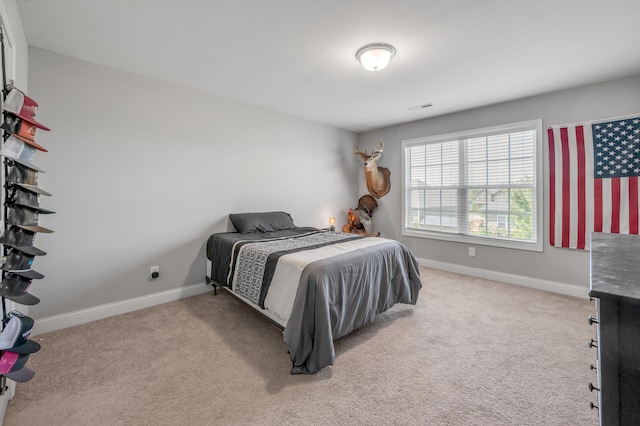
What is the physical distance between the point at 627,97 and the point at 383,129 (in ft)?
9.89

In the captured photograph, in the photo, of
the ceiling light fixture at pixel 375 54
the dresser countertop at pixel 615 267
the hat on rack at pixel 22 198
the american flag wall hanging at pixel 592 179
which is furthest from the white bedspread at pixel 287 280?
the american flag wall hanging at pixel 592 179

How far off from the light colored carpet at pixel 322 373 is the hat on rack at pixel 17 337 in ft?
2.41

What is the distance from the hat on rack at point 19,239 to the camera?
1.13 metres

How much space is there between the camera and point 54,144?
8.00 ft

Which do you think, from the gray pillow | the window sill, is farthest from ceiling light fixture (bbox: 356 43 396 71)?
the window sill

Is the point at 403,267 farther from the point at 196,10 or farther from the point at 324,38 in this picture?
the point at 196,10

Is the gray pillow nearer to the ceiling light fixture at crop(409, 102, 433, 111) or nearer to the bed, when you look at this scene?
the bed

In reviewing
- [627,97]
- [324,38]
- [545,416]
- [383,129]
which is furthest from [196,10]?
[627,97]

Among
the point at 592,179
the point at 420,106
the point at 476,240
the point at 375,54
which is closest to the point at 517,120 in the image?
the point at 592,179

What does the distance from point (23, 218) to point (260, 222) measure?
2462 mm

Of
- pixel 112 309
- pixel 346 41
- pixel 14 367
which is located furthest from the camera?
pixel 112 309

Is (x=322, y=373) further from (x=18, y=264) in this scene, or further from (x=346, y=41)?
(x=346, y=41)

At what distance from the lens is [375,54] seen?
2.34 m

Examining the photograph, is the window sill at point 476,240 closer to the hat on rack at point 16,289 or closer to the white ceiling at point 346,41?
the white ceiling at point 346,41
